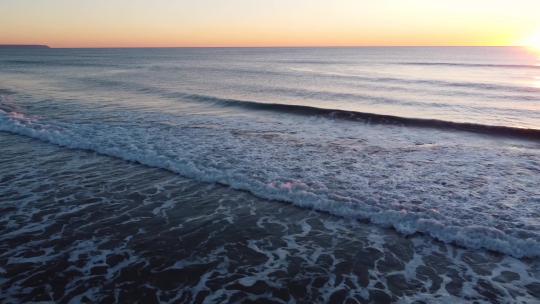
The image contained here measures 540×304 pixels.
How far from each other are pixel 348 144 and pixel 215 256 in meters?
10.1

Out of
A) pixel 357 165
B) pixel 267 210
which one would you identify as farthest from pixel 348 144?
pixel 267 210

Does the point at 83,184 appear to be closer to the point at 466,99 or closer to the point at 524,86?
the point at 466,99

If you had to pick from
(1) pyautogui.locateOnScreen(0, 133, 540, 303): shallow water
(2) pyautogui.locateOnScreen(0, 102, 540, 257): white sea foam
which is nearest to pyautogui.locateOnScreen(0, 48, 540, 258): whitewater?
(2) pyautogui.locateOnScreen(0, 102, 540, 257): white sea foam

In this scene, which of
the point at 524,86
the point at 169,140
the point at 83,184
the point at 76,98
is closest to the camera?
the point at 83,184

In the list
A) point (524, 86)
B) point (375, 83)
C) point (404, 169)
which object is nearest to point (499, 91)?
point (524, 86)

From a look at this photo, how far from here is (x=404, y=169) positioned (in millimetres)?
12609

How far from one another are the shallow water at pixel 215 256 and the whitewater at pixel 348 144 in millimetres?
809

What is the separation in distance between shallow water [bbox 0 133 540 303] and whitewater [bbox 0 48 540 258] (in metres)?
0.81

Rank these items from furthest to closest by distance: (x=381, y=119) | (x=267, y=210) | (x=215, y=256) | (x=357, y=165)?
(x=381, y=119) < (x=357, y=165) < (x=267, y=210) < (x=215, y=256)

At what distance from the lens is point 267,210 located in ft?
31.1

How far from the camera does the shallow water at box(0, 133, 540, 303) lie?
→ 6238 mm

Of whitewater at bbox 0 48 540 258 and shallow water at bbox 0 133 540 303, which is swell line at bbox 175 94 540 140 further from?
shallow water at bbox 0 133 540 303

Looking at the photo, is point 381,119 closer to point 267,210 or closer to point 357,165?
point 357,165

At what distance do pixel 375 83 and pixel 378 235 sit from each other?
32.5 metres
